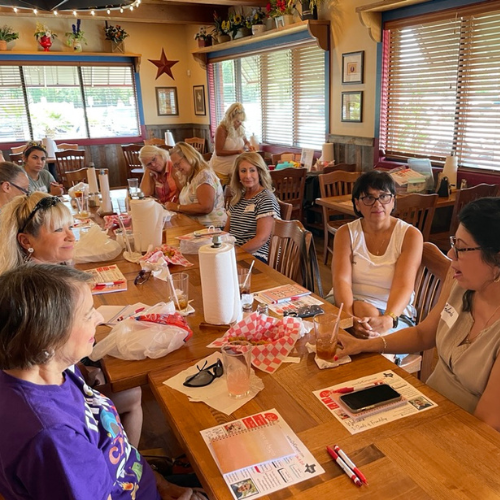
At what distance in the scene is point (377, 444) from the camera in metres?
1.00

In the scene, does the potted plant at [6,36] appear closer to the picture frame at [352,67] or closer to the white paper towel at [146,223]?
the picture frame at [352,67]

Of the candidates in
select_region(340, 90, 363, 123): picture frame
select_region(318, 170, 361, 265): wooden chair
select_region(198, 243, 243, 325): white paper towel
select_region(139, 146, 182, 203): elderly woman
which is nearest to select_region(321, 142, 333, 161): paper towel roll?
select_region(340, 90, 363, 123): picture frame

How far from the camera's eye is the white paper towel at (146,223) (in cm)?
238

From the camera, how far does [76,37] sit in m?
7.30

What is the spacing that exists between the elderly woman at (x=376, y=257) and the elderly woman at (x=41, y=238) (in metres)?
0.95

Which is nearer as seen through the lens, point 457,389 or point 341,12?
point 457,389

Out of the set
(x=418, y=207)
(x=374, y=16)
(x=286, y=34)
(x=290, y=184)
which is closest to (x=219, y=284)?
(x=418, y=207)

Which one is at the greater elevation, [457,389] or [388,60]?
[388,60]

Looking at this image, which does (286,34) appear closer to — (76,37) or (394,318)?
(76,37)

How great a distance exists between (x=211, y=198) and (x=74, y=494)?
2.72 m

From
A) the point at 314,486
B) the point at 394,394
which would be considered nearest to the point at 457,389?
the point at 394,394

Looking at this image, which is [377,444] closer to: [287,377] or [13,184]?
[287,377]

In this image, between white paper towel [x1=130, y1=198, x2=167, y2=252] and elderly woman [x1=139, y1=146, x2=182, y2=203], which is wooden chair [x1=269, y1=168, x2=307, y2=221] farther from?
white paper towel [x1=130, y1=198, x2=167, y2=252]

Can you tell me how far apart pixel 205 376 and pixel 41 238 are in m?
0.99
